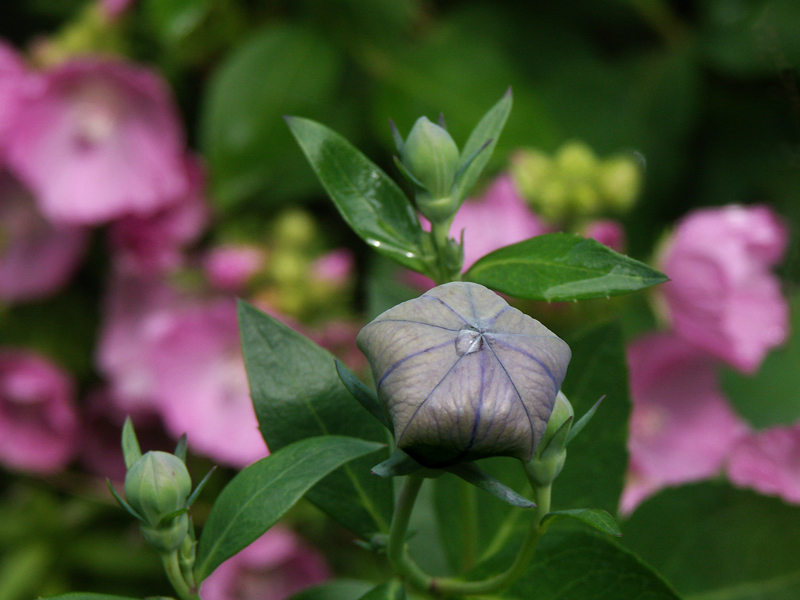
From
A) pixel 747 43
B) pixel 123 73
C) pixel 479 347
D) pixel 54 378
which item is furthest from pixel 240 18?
pixel 479 347

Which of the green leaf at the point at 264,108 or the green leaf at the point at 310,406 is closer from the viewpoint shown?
the green leaf at the point at 310,406

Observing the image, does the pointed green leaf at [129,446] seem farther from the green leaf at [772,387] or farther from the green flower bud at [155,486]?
the green leaf at [772,387]

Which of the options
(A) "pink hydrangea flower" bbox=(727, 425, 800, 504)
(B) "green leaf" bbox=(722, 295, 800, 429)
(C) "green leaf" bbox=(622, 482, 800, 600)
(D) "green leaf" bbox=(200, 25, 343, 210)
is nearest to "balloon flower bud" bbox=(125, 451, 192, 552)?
(C) "green leaf" bbox=(622, 482, 800, 600)

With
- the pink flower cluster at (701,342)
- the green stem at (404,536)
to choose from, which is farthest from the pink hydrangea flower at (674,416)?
the green stem at (404,536)

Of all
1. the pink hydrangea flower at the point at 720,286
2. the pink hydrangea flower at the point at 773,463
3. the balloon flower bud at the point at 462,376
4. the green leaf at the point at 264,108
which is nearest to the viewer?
the balloon flower bud at the point at 462,376

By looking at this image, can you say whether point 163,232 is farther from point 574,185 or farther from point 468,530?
point 468,530

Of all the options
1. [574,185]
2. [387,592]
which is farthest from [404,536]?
[574,185]
